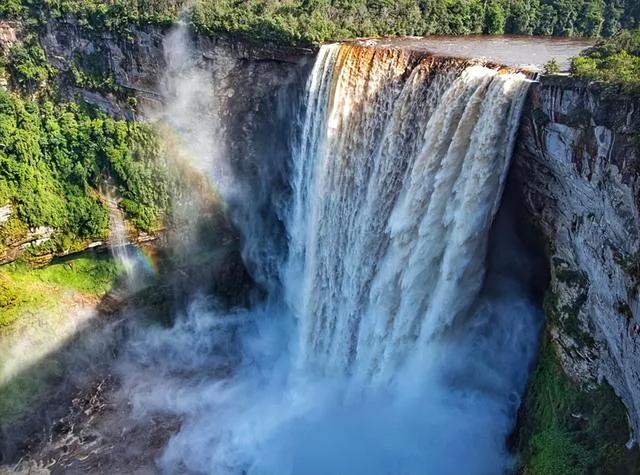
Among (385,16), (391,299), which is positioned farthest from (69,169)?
(391,299)

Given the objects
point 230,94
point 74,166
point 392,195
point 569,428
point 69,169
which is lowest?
point 569,428

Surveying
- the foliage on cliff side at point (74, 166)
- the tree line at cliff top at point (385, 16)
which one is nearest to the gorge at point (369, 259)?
the tree line at cliff top at point (385, 16)

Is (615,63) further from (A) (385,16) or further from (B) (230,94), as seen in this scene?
(B) (230,94)

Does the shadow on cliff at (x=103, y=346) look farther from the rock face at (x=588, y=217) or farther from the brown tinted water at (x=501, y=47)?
the rock face at (x=588, y=217)

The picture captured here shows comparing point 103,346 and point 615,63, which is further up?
point 615,63

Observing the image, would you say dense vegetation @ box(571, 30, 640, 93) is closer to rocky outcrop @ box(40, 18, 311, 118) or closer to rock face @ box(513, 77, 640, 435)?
rock face @ box(513, 77, 640, 435)
